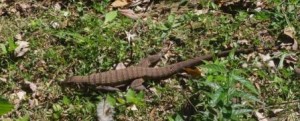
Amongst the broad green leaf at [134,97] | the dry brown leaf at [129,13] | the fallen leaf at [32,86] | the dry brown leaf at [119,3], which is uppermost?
the dry brown leaf at [119,3]

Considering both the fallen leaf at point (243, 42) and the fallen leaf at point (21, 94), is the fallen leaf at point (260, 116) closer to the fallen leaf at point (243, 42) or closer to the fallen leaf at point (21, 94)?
the fallen leaf at point (243, 42)

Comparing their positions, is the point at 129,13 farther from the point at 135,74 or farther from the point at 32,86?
the point at 32,86

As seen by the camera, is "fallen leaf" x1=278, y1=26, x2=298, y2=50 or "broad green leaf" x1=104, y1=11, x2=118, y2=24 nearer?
"fallen leaf" x1=278, y1=26, x2=298, y2=50

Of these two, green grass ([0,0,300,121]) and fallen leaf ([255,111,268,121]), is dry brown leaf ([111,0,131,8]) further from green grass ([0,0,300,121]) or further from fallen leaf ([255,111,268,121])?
fallen leaf ([255,111,268,121])

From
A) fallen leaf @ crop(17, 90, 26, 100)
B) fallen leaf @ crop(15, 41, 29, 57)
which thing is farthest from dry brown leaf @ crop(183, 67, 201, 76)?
fallen leaf @ crop(15, 41, 29, 57)

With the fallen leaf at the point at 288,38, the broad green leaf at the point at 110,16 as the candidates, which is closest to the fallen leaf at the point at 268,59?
the fallen leaf at the point at 288,38

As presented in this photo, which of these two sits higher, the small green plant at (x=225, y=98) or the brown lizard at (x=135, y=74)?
the small green plant at (x=225, y=98)
